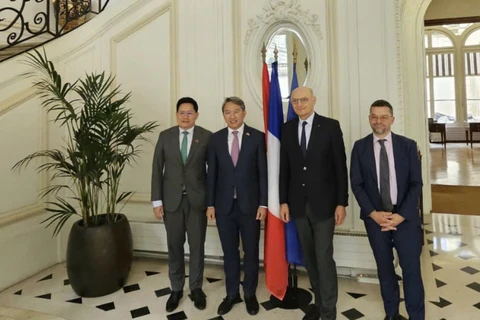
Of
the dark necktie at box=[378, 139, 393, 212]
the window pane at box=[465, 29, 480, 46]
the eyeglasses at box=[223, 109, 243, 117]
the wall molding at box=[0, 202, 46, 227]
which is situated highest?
the window pane at box=[465, 29, 480, 46]

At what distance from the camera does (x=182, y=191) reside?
3031 millimetres

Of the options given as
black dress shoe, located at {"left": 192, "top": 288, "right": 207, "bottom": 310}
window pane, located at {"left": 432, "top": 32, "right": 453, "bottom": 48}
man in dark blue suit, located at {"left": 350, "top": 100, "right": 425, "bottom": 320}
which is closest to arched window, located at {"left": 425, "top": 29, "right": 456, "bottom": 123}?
window pane, located at {"left": 432, "top": 32, "right": 453, "bottom": 48}

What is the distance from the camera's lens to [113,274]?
333 centimetres

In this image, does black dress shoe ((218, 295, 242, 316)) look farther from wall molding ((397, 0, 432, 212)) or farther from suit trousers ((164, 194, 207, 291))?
wall molding ((397, 0, 432, 212))

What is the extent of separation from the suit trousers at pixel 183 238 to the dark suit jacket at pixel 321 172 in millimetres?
905

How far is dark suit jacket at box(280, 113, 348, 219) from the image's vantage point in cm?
256

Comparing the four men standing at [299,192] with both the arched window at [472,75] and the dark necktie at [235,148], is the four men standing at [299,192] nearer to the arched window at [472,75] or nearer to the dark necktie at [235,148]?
the dark necktie at [235,148]

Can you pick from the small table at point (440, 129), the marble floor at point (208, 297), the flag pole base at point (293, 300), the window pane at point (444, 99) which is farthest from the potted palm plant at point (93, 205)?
the window pane at point (444, 99)

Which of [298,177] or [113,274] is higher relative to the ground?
[298,177]

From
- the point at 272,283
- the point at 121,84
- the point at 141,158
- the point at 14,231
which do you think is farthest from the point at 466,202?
the point at 14,231

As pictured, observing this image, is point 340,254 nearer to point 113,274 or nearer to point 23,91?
point 113,274

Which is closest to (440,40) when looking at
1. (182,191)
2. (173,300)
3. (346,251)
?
(346,251)

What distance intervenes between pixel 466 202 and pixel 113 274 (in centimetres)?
588

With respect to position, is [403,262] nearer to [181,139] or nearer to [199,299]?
[199,299]
